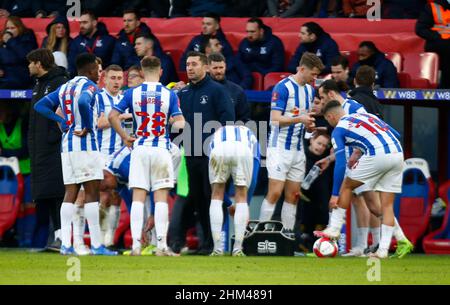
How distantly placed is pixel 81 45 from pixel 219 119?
434 centimetres

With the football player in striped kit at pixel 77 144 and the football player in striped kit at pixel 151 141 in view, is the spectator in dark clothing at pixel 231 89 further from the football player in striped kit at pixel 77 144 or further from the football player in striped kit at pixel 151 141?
the football player in striped kit at pixel 77 144

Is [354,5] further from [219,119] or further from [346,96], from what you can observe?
[219,119]

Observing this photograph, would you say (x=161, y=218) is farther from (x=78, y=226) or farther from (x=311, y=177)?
(x=311, y=177)

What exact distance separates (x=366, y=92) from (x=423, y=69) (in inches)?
100.0

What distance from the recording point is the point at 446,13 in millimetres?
16859

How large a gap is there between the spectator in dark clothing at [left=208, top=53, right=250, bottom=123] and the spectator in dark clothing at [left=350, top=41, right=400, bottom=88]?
206 cm

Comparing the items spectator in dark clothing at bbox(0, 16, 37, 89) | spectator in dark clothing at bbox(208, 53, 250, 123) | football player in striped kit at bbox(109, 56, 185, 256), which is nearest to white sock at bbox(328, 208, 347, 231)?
football player in striped kit at bbox(109, 56, 185, 256)

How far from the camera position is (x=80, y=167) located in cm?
1344

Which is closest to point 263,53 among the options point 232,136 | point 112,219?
point 112,219

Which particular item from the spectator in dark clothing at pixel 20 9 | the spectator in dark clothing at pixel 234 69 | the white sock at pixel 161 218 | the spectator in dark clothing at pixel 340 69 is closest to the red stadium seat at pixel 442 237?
the spectator in dark clothing at pixel 340 69

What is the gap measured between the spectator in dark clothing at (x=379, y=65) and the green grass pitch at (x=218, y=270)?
9.72 feet

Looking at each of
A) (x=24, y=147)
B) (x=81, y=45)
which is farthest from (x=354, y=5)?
(x=24, y=147)

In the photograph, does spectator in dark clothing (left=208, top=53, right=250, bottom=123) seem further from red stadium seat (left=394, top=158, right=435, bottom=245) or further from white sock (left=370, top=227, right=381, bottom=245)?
red stadium seat (left=394, top=158, right=435, bottom=245)

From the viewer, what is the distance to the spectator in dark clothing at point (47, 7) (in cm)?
2009
